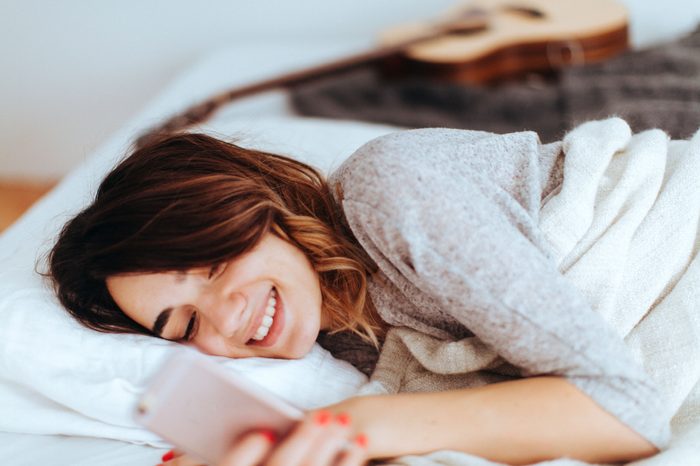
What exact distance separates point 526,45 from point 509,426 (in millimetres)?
1203

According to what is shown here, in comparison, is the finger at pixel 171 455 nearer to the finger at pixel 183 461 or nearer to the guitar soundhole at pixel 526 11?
the finger at pixel 183 461

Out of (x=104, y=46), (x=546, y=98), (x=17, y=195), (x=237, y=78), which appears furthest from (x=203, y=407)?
(x=17, y=195)

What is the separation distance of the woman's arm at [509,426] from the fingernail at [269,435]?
105 millimetres

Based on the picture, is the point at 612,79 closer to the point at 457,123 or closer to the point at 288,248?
the point at 457,123

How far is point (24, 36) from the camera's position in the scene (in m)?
2.21

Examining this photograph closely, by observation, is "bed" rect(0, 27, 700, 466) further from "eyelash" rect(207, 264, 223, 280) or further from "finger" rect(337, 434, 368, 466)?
"finger" rect(337, 434, 368, 466)

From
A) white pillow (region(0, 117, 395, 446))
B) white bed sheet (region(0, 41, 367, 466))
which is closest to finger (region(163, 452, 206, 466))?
white pillow (region(0, 117, 395, 446))

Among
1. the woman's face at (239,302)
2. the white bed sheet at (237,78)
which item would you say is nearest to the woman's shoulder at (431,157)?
the woman's face at (239,302)

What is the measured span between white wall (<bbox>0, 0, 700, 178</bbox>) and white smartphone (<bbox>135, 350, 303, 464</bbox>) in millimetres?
1620

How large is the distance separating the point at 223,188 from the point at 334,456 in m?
0.36

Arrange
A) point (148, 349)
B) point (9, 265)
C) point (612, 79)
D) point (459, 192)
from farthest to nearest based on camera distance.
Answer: point (612, 79)
point (9, 265)
point (148, 349)
point (459, 192)

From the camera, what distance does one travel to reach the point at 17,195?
93.8 inches

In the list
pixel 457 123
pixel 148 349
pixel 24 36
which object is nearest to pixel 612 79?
pixel 457 123

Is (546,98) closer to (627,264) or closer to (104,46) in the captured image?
(627,264)
